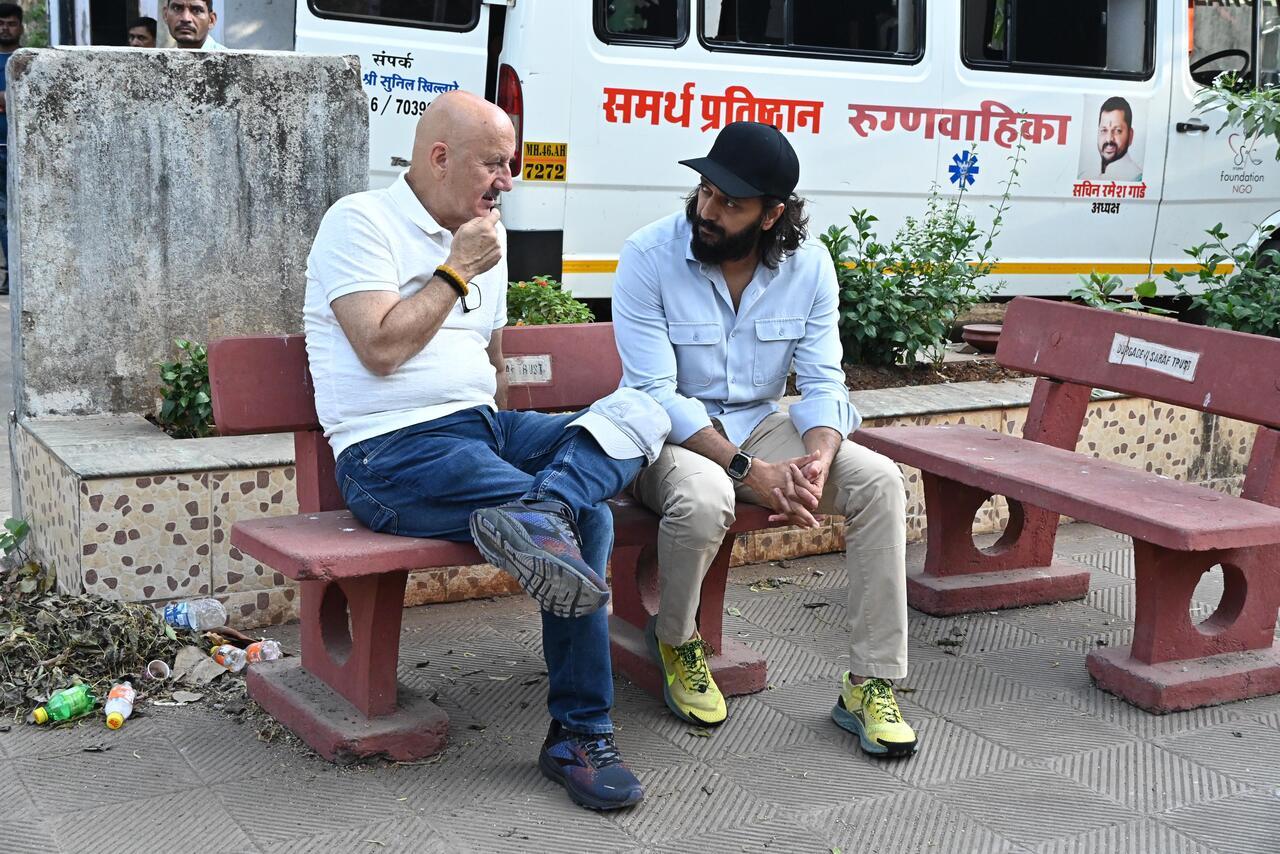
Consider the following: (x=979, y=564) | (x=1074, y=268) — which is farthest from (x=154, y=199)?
(x=1074, y=268)

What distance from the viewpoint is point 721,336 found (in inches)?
146

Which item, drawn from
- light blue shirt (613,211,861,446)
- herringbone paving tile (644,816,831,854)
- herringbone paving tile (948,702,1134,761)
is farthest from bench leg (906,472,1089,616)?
herringbone paving tile (644,816,831,854)

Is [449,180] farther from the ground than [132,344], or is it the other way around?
[449,180]

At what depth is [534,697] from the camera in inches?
146

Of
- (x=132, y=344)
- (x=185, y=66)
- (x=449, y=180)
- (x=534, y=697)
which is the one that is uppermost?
(x=185, y=66)

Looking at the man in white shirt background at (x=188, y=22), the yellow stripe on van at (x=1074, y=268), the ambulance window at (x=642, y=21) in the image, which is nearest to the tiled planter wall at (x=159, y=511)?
the man in white shirt background at (x=188, y=22)

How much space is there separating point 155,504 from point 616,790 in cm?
154

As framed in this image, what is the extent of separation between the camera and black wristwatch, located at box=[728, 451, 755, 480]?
11.6 ft

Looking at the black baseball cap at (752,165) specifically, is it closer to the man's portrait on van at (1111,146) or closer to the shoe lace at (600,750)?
the shoe lace at (600,750)

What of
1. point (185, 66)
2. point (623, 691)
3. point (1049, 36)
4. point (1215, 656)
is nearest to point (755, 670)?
point (623, 691)

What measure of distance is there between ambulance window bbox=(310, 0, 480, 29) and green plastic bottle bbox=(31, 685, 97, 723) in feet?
13.8

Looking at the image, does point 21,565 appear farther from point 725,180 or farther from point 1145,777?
point 1145,777

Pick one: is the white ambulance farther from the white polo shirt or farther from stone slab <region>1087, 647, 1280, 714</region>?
stone slab <region>1087, 647, 1280, 714</region>

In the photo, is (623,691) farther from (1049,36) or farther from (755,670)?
(1049,36)
